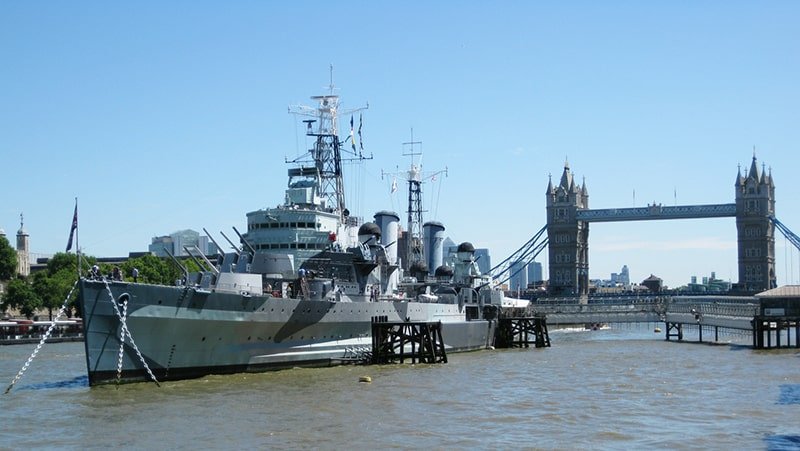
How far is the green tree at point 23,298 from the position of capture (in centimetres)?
9069

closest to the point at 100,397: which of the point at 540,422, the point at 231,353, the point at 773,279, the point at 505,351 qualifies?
the point at 231,353

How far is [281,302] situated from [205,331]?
3.97 meters

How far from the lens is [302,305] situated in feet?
133

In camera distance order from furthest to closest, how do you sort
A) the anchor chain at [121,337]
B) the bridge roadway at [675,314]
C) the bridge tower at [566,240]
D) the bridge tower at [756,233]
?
the bridge tower at [566,240], the bridge tower at [756,233], the bridge roadway at [675,314], the anchor chain at [121,337]

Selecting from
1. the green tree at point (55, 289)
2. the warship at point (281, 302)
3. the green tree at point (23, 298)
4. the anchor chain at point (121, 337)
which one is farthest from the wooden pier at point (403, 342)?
the green tree at point (23, 298)

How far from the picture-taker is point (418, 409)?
30.5 m

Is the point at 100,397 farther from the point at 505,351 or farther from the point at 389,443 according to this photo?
the point at 505,351

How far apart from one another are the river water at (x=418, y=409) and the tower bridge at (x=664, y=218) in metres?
118

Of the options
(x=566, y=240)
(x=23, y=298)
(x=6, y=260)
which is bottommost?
(x=23, y=298)

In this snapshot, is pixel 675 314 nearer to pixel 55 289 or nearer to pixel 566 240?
pixel 55 289

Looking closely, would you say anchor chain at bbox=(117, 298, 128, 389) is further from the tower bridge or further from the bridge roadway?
the tower bridge

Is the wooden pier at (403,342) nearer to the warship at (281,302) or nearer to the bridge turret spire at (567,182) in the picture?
the warship at (281,302)

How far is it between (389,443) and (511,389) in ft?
42.5

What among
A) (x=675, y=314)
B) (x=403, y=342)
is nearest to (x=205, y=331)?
(x=403, y=342)
